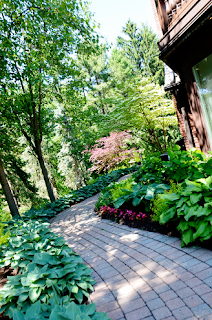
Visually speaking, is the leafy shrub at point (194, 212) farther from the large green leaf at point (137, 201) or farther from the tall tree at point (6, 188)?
the tall tree at point (6, 188)

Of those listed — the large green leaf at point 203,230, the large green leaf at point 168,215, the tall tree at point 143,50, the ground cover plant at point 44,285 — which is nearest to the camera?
the ground cover plant at point 44,285

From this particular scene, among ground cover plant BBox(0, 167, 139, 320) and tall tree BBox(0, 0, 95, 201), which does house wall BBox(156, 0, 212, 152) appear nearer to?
tall tree BBox(0, 0, 95, 201)

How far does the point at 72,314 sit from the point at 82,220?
179 inches

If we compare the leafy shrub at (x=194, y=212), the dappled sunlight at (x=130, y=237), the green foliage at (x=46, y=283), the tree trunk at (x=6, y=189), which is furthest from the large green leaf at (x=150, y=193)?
the tree trunk at (x=6, y=189)

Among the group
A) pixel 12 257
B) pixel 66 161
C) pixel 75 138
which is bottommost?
pixel 12 257

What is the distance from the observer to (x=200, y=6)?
12.4 feet

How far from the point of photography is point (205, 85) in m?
4.61

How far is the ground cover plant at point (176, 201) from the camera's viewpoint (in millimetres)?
3012

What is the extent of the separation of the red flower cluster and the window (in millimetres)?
2262

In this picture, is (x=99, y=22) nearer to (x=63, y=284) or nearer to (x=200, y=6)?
(x=200, y=6)

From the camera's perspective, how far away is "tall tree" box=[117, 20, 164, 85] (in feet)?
53.5

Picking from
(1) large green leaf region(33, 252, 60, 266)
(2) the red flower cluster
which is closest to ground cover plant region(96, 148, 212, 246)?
(2) the red flower cluster

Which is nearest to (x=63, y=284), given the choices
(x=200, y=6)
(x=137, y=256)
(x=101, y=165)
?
(x=137, y=256)

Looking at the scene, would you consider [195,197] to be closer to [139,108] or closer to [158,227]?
[158,227]
